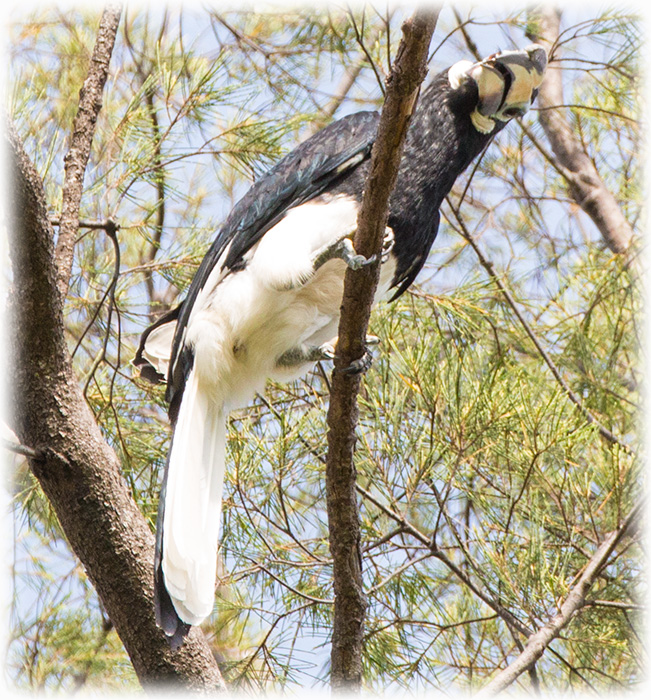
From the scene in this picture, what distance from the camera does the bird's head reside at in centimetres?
198

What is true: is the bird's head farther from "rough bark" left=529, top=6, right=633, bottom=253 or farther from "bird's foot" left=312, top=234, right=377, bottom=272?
"rough bark" left=529, top=6, right=633, bottom=253

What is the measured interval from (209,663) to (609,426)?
1301 mm

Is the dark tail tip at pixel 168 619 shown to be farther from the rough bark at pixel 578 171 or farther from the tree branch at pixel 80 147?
the rough bark at pixel 578 171

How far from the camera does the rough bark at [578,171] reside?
10.1 feet

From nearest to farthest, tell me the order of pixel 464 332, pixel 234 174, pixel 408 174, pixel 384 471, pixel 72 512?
pixel 72 512
pixel 408 174
pixel 384 471
pixel 464 332
pixel 234 174

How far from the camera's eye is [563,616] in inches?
69.3

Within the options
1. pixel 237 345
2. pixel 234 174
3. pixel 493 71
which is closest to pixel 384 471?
pixel 237 345

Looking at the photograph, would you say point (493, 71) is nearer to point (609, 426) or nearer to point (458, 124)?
point (458, 124)

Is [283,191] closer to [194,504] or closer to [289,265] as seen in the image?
[289,265]

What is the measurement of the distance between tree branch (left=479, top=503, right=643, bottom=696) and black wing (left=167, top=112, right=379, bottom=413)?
0.85 m

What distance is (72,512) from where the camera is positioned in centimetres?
162

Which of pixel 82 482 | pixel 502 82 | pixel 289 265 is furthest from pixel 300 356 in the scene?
pixel 502 82

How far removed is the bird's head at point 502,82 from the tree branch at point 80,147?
742 millimetres

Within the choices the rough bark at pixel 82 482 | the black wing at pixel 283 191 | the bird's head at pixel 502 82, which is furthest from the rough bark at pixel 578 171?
the rough bark at pixel 82 482
